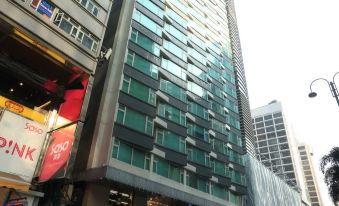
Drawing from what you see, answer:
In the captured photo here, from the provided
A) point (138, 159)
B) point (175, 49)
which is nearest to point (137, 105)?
point (138, 159)

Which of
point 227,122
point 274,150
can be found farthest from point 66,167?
point 274,150

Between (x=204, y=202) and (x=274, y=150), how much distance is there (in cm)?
9783

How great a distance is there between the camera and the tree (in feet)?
53.9

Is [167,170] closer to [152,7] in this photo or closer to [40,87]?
[40,87]

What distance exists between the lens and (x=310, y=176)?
150000 mm

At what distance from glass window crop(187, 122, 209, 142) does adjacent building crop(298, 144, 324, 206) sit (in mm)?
126754

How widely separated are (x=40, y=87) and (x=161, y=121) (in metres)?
14.9

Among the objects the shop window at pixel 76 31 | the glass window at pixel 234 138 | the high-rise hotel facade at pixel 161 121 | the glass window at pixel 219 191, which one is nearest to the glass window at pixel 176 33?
the high-rise hotel facade at pixel 161 121

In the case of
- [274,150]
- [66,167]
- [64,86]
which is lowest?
[66,167]

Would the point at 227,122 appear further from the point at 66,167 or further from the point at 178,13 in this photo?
the point at 66,167

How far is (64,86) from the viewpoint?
58.0ft

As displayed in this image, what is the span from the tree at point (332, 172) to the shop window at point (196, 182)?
15.3 metres

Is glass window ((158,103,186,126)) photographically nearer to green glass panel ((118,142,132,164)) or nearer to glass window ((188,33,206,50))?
green glass panel ((118,142,132,164))

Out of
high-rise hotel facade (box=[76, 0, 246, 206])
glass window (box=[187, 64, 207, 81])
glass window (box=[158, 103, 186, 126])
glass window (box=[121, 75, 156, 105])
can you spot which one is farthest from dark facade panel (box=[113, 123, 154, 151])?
glass window (box=[187, 64, 207, 81])
